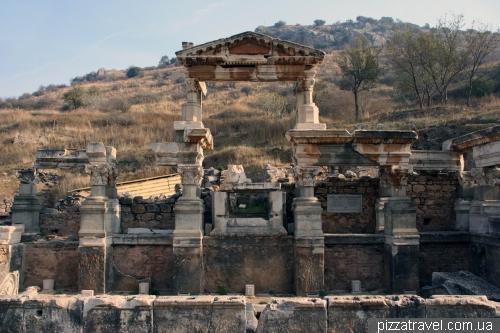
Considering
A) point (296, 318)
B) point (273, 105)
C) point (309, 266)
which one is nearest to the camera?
point (296, 318)

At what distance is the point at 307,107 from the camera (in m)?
12.1

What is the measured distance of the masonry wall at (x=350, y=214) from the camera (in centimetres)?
1346

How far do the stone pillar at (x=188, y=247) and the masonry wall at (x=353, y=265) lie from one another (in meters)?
3.27

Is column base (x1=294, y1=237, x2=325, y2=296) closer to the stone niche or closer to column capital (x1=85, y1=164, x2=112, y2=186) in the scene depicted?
the stone niche

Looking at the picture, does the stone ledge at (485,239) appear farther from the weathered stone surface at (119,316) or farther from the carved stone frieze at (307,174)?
the weathered stone surface at (119,316)

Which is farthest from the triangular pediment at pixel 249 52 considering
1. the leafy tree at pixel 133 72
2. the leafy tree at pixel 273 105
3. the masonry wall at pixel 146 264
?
the leafy tree at pixel 133 72

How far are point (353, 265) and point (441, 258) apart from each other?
7.93 ft

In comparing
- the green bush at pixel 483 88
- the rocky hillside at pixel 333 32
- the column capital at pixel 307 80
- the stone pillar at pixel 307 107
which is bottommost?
the stone pillar at pixel 307 107

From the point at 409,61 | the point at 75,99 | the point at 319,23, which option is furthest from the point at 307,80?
the point at 319,23

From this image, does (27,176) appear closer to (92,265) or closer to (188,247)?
(92,265)

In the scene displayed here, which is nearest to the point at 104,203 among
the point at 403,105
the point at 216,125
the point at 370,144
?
the point at 370,144

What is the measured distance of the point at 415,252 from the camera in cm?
1176


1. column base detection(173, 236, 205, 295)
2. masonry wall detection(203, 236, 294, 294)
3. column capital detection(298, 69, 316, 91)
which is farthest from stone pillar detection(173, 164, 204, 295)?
column capital detection(298, 69, 316, 91)

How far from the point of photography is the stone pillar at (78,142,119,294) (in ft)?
38.4
